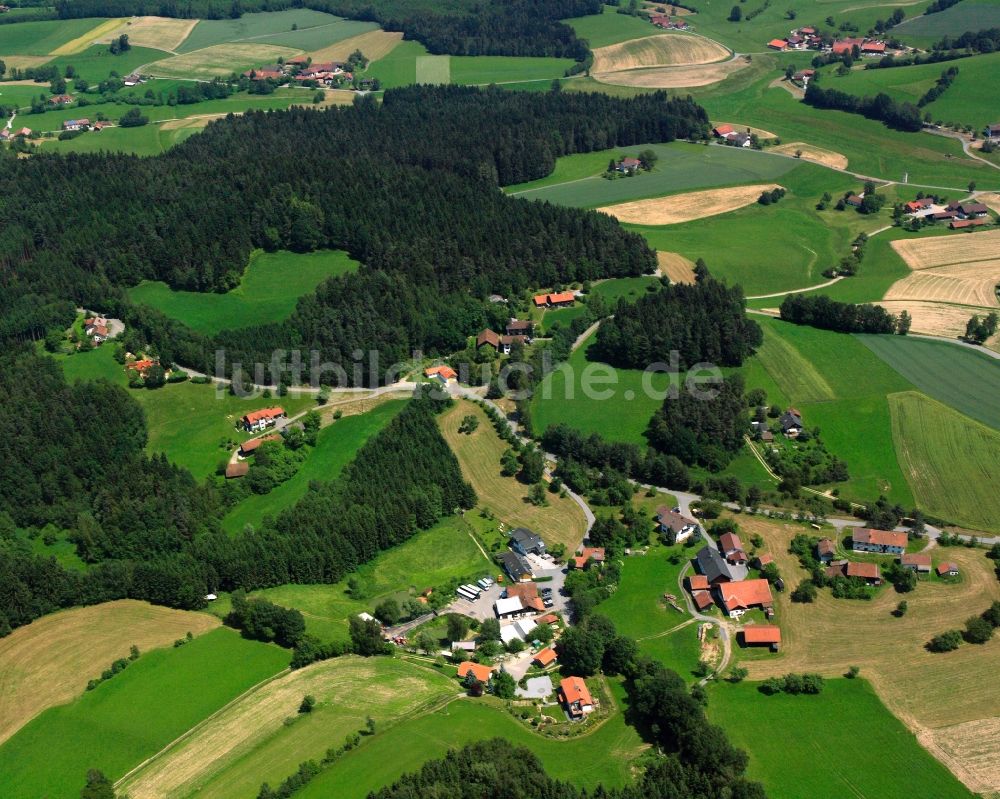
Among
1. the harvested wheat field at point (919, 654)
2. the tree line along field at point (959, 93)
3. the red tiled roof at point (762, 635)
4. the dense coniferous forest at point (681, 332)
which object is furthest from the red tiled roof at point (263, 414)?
the tree line along field at point (959, 93)

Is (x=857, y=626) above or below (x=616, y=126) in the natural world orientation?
below

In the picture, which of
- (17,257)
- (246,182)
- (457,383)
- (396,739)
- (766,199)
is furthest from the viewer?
(766,199)

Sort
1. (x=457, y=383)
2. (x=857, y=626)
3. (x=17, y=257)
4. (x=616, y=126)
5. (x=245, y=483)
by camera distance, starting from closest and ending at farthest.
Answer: (x=857, y=626) < (x=245, y=483) < (x=457, y=383) < (x=17, y=257) < (x=616, y=126)

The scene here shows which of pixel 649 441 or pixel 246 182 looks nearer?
pixel 649 441

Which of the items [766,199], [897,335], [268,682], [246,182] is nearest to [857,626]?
[268,682]

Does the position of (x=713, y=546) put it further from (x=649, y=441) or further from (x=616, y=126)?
(x=616, y=126)

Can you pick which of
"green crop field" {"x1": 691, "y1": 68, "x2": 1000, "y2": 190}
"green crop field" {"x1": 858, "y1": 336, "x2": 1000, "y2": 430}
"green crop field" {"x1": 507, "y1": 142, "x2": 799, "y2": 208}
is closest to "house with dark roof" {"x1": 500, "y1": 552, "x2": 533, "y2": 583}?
"green crop field" {"x1": 858, "y1": 336, "x2": 1000, "y2": 430}

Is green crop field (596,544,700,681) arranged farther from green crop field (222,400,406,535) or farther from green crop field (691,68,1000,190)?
green crop field (691,68,1000,190)
